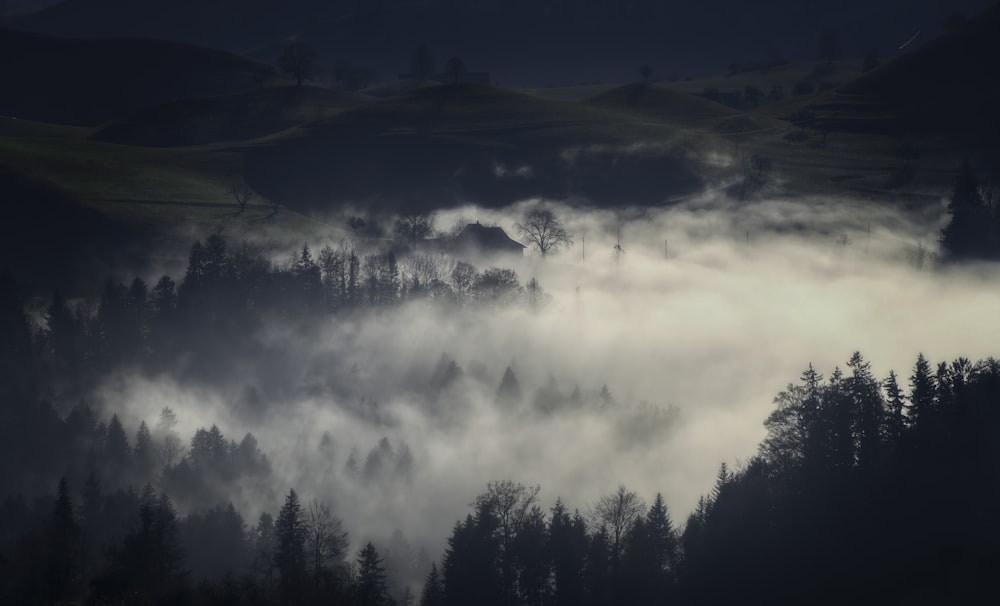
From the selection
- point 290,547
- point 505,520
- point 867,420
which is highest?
point 867,420

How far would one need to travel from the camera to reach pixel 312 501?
10812cm

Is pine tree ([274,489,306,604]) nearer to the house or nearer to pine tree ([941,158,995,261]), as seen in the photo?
the house

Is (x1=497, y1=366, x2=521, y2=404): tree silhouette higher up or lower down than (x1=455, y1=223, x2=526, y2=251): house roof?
lower down

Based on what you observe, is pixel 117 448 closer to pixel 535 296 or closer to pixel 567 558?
pixel 567 558

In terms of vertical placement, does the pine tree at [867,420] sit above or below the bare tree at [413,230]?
below

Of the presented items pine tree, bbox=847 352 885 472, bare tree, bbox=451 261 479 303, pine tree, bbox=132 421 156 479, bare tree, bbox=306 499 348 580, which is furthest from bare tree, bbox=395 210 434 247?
pine tree, bbox=847 352 885 472

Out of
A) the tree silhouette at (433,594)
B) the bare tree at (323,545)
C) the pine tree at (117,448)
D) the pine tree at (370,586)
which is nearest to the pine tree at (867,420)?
the tree silhouette at (433,594)

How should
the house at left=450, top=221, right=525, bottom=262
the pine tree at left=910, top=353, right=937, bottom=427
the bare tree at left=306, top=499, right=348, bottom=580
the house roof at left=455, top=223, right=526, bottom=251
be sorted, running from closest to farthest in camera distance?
the pine tree at left=910, top=353, right=937, bottom=427
the bare tree at left=306, top=499, right=348, bottom=580
the house at left=450, top=221, right=525, bottom=262
the house roof at left=455, top=223, right=526, bottom=251

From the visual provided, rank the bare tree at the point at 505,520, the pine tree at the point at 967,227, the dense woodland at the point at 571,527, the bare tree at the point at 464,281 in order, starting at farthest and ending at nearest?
the pine tree at the point at 967,227
the bare tree at the point at 464,281
the bare tree at the point at 505,520
the dense woodland at the point at 571,527

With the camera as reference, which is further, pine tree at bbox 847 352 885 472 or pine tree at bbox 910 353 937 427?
pine tree at bbox 910 353 937 427

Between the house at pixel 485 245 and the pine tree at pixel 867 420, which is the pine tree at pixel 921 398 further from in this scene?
the house at pixel 485 245

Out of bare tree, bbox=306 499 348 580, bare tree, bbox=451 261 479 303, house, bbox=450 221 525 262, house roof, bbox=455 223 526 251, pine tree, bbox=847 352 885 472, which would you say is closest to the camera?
pine tree, bbox=847 352 885 472

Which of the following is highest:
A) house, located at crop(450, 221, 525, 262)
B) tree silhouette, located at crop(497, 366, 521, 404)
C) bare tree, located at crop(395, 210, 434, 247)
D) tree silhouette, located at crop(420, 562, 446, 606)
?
bare tree, located at crop(395, 210, 434, 247)

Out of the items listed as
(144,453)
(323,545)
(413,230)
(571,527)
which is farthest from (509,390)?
(413,230)
